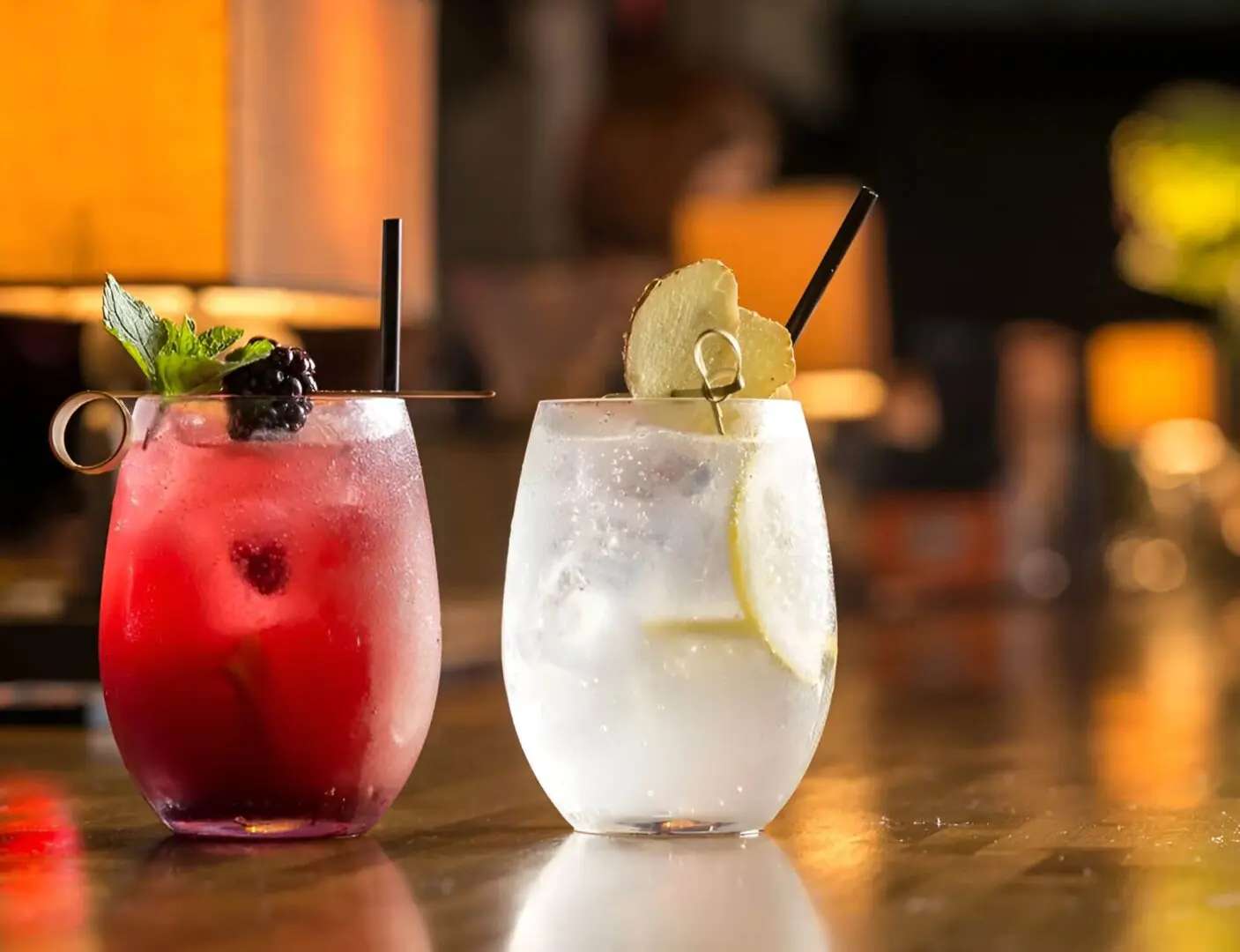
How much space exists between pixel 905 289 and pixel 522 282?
17.2 ft

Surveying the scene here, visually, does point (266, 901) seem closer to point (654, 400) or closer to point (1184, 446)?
point (654, 400)

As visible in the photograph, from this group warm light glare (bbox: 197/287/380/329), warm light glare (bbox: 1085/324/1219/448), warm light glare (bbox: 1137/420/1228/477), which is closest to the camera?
warm light glare (bbox: 197/287/380/329)

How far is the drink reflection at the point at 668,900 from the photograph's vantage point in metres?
0.79

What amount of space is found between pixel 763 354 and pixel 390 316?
20 centimetres

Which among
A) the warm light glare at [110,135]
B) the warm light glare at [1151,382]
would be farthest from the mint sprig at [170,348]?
the warm light glare at [1151,382]

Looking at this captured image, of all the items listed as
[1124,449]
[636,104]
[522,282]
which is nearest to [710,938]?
[522,282]

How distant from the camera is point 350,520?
1.02 m

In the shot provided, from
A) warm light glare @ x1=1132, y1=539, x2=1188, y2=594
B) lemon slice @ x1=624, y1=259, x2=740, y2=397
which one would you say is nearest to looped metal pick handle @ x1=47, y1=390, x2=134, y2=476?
lemon slice @ x1=624, y1=259, x2=740, y2=397

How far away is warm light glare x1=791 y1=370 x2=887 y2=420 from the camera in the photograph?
4637 millimetres

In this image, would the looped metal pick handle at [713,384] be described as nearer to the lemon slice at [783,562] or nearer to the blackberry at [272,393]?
the lemon slice at [783,562]

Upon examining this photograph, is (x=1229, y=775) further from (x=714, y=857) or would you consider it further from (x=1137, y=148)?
(x=1137, y=148)

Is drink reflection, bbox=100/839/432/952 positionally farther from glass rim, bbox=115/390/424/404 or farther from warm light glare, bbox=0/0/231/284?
warm light glare, bbox=0/0/231/284

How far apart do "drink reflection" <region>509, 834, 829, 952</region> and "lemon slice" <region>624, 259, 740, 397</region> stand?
24 centimetres

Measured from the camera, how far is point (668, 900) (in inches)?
34.4
